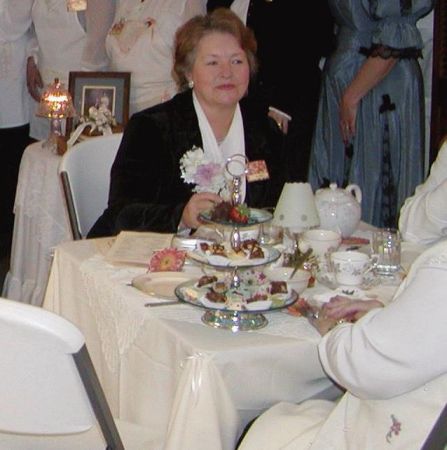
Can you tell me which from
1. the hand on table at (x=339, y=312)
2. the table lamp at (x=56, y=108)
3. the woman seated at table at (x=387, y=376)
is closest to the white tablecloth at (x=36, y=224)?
the table lamp at (x=56, y=108)

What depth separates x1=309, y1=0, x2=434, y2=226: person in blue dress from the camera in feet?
12.6

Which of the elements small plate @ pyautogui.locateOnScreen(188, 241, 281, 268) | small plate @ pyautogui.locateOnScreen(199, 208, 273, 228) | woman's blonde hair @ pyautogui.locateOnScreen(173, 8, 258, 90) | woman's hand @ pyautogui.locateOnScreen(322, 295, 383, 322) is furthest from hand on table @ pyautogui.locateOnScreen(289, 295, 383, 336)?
woman's blonde hair @ pyautogui.locateOnScreen(173, 8, 258, 90)

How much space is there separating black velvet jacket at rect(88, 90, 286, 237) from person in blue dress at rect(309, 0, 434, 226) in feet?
4.14

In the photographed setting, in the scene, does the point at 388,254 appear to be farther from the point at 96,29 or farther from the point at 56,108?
the point at 96,29

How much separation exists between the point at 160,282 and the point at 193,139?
0.75 metres

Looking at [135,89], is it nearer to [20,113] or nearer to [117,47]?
[117,47]

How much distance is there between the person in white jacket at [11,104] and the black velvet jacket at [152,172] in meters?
1.93

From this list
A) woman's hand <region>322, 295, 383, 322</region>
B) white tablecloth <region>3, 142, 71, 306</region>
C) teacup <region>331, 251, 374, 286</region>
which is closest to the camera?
woman's hand <region>322, 295, 383, 322</region>

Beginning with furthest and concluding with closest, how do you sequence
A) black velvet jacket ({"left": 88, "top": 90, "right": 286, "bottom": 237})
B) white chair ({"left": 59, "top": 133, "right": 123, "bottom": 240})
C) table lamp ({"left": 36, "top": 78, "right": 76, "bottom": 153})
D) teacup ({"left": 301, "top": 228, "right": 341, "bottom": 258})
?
table lamp ({"left": 36, "top": 78, "right": 76, "bottom": 153})
white chair ({"left": 59, "top": 133, "right": 123, "bottom": 240})
black velvet jacket ({"left": 88, "top": 90, "right": 286, "bottom": 237})
teacup ({"left": 301, "top": 228, "right": 341, "bottom": 258})

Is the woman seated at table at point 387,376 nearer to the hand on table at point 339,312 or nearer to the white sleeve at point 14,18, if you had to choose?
the hand on table at point 339,312

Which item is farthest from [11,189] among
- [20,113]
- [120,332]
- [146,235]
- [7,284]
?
[120,332]

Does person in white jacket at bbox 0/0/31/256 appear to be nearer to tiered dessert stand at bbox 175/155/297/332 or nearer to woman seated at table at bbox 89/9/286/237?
woman seated at table at bbox 89/9/286/237

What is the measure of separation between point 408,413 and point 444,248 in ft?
0.85

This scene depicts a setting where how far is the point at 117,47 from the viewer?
4.10 metres
